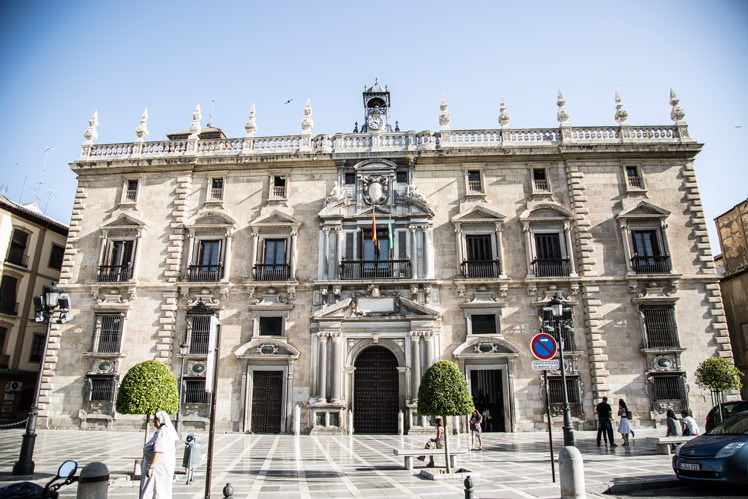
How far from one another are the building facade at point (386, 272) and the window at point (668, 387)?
0.08m

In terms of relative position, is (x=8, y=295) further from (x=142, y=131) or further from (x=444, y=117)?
(x=444, y=117)

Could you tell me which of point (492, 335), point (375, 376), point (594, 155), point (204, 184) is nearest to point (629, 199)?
point (594, 155)

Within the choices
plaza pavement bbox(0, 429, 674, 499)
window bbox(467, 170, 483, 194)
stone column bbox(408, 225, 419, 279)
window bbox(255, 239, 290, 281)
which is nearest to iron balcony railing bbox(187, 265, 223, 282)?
window bbox(255, 239, 290, 281)

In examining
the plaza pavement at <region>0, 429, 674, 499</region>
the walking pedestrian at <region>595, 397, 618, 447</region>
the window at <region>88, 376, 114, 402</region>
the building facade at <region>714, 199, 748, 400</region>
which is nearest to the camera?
the plaza pavement at <region>0, 429, 674, 499</region>

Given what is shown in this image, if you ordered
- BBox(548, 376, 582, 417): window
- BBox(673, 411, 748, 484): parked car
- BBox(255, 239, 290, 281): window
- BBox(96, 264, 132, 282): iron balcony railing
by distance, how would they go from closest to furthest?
BBox(673, 411, 748, 484): parked car → BBox(548, 376, 582, 417): window → BBox(255, 239, 290, 281): window → BBox(96, 264, 132, 282): iron balcony railing

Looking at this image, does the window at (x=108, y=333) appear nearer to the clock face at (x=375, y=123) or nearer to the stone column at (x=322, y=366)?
the stone column at (x=322, y=366)

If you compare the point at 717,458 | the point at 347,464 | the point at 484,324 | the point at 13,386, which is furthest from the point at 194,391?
the point at 717,458

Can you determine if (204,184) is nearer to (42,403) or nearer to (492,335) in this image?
(42,403)

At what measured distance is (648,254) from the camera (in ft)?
71.4

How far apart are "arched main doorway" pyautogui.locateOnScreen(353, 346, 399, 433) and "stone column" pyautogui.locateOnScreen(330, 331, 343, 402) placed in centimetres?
89

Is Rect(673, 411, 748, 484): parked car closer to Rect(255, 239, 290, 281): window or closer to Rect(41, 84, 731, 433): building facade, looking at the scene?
Rect(41, 84, 731, 433): building facade

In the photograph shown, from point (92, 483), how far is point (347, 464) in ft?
23.8

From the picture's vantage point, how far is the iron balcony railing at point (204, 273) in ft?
73.5

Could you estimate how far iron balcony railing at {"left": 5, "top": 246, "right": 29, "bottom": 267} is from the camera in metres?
25.9
